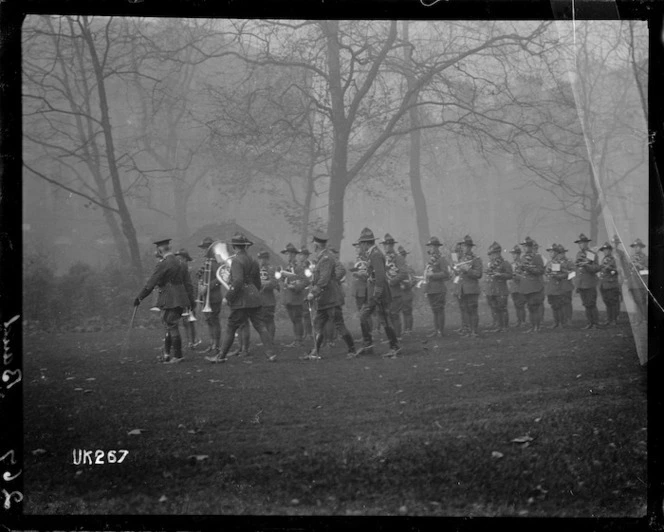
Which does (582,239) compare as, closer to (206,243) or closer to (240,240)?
(240,240)

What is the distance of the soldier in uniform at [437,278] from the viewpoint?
18.6 feet

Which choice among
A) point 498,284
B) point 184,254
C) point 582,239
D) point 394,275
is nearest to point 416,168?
point 394,275

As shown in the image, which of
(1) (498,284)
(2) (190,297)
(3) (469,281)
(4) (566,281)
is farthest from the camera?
(4) (566,281)

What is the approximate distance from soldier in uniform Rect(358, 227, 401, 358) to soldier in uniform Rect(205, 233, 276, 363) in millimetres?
948

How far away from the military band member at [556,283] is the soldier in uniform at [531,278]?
0.09m

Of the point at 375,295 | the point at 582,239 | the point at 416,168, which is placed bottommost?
the point at 375,295

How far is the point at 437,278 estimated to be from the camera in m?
6.11

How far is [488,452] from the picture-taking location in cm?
454

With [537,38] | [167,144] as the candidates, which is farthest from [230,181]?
[537,38]

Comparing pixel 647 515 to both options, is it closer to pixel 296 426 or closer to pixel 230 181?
pixel 296 426

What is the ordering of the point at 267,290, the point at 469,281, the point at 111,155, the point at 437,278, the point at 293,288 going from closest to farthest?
the point at 111,155 < the point at 469,281 < the point at 437,278 < the point at 267,290 < the point at 293,288

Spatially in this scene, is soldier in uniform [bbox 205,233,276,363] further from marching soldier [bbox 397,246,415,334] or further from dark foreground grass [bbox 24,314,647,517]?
marching soldier [bbox 397,246,415,334]

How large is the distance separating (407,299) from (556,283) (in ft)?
5.70

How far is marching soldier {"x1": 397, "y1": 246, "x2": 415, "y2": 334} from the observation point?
579 centimetres
